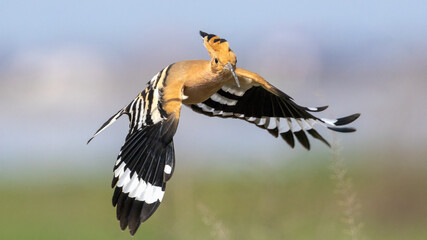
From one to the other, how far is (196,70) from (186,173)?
1175mm

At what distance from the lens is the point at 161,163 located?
2150 mm

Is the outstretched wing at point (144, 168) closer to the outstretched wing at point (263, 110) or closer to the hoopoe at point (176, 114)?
the hoopoe at point (176, 114)

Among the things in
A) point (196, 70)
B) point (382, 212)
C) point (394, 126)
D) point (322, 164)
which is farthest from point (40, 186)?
point (196, 70)

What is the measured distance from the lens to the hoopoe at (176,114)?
84.0 inches

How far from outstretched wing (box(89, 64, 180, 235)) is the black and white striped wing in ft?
1.63

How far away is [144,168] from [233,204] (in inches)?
96.2

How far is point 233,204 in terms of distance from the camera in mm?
4586

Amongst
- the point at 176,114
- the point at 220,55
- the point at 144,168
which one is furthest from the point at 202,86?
the point at 144,168

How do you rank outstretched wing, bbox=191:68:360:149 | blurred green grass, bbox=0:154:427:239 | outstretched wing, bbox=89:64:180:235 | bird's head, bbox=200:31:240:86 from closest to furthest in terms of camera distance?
outstretched wing, bbox=89:64:180:235 < bird's head, bbox=200:31:240:86 < outstretched wing, bbox=191:68:360:149 < blurred green grass, bbox=0:154:427:239

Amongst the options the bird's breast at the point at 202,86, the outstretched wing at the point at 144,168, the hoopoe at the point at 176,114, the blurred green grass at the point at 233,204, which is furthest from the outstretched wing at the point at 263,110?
the outstretched wing at the point at 144,168

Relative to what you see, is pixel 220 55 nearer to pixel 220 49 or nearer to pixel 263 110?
pixel 220 49

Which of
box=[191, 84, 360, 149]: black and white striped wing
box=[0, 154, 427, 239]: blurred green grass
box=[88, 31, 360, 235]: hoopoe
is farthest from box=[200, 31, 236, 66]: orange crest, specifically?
box=[0, 154, 427, 239]: blurred green grass

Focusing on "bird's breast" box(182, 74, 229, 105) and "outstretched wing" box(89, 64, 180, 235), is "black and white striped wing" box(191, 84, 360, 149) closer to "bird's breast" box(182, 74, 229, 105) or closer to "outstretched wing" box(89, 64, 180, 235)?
"bird's breast" box(182, 74, 229, 105)

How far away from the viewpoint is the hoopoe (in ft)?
7.00
